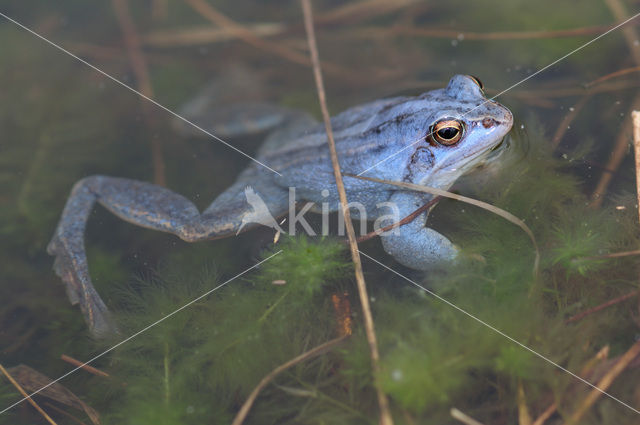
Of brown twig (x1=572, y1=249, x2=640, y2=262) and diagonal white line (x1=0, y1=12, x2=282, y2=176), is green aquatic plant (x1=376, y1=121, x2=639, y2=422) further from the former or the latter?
diagonal white line (x1=0, y1=12, x2=282, y2=176)

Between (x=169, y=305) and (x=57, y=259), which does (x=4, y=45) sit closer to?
(x=57, y=259)

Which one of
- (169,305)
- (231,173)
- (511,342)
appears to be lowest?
(169,305)

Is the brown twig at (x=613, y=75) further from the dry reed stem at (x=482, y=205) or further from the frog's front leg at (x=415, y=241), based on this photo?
the frog's front leg at (x=415, y=241)

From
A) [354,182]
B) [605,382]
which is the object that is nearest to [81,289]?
[354,182]

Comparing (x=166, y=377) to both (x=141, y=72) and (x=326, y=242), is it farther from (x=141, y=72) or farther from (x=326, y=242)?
(x=141, y=72)

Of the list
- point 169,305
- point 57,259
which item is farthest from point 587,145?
point 57,259

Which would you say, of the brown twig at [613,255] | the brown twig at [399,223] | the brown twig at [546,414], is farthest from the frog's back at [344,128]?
the brown twig at [546,414]
